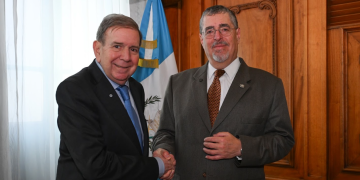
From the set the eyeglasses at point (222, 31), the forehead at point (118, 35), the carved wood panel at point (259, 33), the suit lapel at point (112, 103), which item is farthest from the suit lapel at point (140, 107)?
the carved wood panel at point (259, 33)

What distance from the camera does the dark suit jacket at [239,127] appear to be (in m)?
1.76

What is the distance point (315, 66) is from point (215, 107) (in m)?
1.38

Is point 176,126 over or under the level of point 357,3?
under

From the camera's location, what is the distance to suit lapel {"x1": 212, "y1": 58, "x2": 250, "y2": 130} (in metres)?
1.82

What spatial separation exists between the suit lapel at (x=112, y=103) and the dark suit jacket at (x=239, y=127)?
378 mm

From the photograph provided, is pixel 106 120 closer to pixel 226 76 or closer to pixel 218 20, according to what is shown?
pixel 226 76

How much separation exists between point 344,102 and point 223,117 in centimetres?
151

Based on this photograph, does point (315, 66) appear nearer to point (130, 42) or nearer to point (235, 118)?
point (235, 118)

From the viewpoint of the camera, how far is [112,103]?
1.60 metres

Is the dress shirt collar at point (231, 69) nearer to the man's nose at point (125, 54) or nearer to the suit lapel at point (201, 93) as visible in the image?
the suit lapel at point (201, 93)

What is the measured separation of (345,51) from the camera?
2.71 m

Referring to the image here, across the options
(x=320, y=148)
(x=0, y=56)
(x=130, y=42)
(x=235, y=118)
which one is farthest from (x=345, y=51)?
(x=0, y=56)

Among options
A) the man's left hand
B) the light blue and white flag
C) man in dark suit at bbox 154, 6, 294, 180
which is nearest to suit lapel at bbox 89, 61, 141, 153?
man in dark suit at bbox 154, 6, 294, 180

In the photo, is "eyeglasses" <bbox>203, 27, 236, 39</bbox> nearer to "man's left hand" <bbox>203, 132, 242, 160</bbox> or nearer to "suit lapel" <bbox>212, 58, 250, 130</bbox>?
"suit lapel" <bbox>212, 58, 250, 130</bbox>
